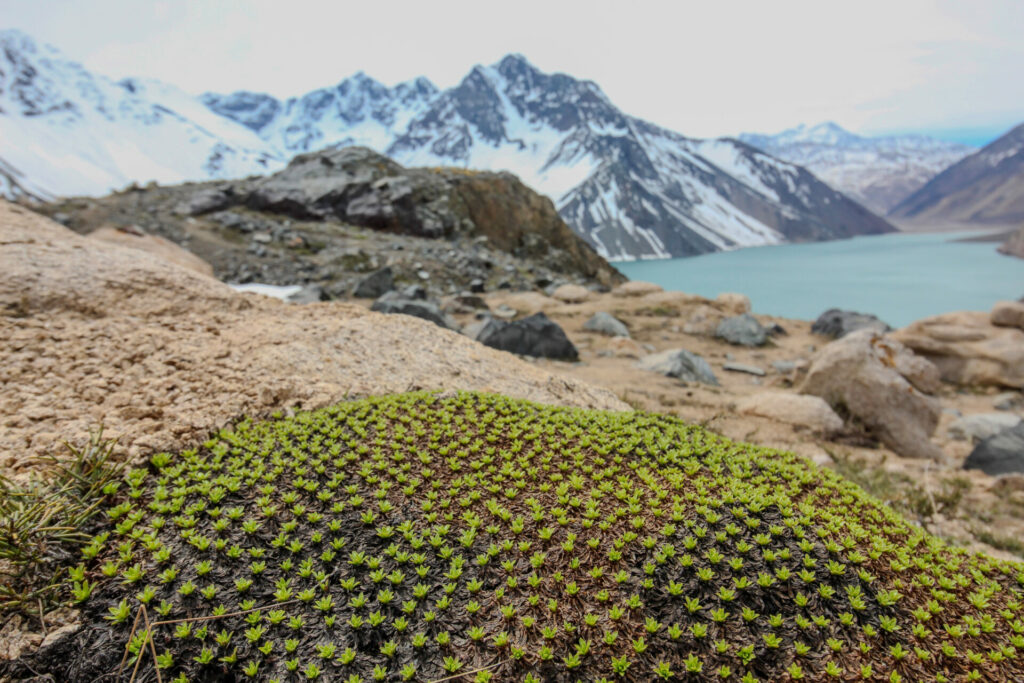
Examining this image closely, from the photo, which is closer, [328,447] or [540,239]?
[328,447]

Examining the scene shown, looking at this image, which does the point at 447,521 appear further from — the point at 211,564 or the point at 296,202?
the point at 296,202

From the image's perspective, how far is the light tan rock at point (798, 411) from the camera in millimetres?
13234

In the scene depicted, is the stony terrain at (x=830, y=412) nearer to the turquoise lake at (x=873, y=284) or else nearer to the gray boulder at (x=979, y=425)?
the gray boulder at (x=979, y=425)

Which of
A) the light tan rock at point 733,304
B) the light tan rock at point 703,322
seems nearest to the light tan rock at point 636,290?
the light tan rock at point 733,304

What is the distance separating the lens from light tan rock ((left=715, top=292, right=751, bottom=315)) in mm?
29898

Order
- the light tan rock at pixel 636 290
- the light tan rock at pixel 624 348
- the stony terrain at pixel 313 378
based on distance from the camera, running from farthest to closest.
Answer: the light tan rock at pixel 636 290 < the light tan rock at pixel 624 348 < the stony terrain at pixel 313 378

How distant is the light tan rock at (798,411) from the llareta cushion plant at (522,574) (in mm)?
8690

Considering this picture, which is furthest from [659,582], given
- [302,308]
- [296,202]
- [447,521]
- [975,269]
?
[975,269]

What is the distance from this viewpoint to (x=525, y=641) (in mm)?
3604

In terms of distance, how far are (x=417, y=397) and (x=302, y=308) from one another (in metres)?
5.52

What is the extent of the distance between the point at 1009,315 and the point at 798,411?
59.5 ft

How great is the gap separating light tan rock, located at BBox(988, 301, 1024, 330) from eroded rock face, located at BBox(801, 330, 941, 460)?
13.1m

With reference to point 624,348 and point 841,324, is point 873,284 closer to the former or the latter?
point 841,324

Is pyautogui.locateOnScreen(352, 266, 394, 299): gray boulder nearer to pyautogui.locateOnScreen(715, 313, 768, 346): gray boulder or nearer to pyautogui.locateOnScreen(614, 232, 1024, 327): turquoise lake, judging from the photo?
pyautogui.locateOnScreen(715, 313, 768, 346): gray boulder
